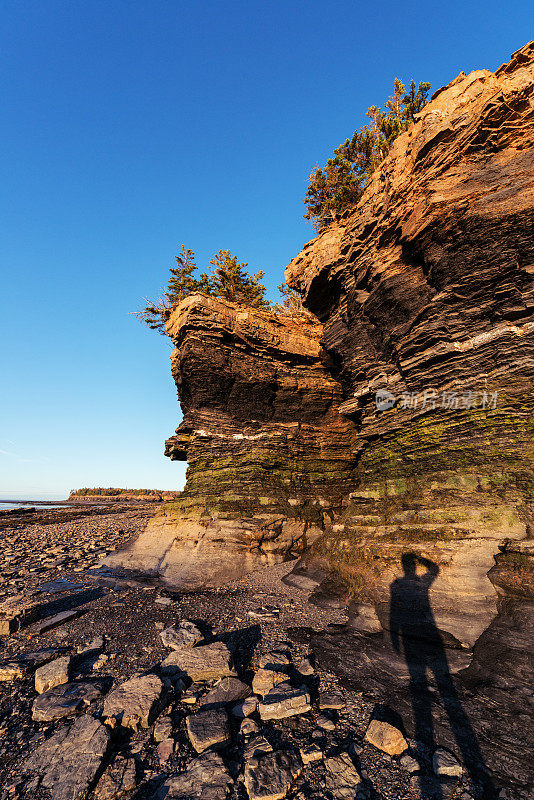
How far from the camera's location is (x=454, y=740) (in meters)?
3.92

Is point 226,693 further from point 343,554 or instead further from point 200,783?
point 343,554

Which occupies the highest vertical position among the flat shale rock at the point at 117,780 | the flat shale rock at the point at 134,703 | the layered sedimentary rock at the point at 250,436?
the layered sedimentary rock at the point at 250,436

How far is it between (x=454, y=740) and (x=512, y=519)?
5.19m

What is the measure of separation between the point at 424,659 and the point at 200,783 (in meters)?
4.44

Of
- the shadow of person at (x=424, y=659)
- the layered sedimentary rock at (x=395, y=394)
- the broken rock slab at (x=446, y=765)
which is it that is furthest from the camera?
the layered sedimentary rock at (x=395, y=394)

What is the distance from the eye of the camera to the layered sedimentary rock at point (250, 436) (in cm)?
1311

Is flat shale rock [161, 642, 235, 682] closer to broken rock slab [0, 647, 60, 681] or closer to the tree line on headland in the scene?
broken rock slab [0, 647, 60, 681]

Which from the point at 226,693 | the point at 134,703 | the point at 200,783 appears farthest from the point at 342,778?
the point at 134,703

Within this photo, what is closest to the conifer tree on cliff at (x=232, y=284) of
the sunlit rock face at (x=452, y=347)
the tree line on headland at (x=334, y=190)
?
the tree line on headland at (x=334, y=190)

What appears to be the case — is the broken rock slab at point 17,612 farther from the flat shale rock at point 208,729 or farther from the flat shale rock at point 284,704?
the flat shale rock at point 284,704

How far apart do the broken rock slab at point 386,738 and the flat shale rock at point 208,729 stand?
1883mm

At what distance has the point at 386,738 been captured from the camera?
3863 mm

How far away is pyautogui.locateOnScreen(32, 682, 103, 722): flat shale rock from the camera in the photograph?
4461mm

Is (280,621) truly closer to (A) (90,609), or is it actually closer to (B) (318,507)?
(A) (90,609)
